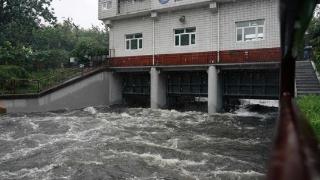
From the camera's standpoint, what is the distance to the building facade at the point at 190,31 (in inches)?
806

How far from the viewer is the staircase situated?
17094 mm

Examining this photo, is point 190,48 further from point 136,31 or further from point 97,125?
point 97,125

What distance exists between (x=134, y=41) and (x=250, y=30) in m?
9.01

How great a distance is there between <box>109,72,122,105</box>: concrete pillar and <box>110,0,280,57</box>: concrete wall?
167cm

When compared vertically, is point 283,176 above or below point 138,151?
above

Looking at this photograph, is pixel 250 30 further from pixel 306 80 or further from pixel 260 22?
pixel 306 80

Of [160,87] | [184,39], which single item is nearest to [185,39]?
[184,39]

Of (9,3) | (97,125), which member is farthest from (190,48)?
(9,3)

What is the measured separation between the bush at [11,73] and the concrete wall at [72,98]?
2862mm

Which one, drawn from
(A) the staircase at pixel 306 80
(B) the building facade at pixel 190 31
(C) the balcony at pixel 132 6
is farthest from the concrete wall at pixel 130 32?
(A) the staircase at pixel 306 80

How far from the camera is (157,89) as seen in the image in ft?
80.0

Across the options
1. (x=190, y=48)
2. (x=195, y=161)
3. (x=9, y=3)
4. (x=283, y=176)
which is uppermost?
(x=9, y=3)

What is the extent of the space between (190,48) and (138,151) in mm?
12857

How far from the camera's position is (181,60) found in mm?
22953
